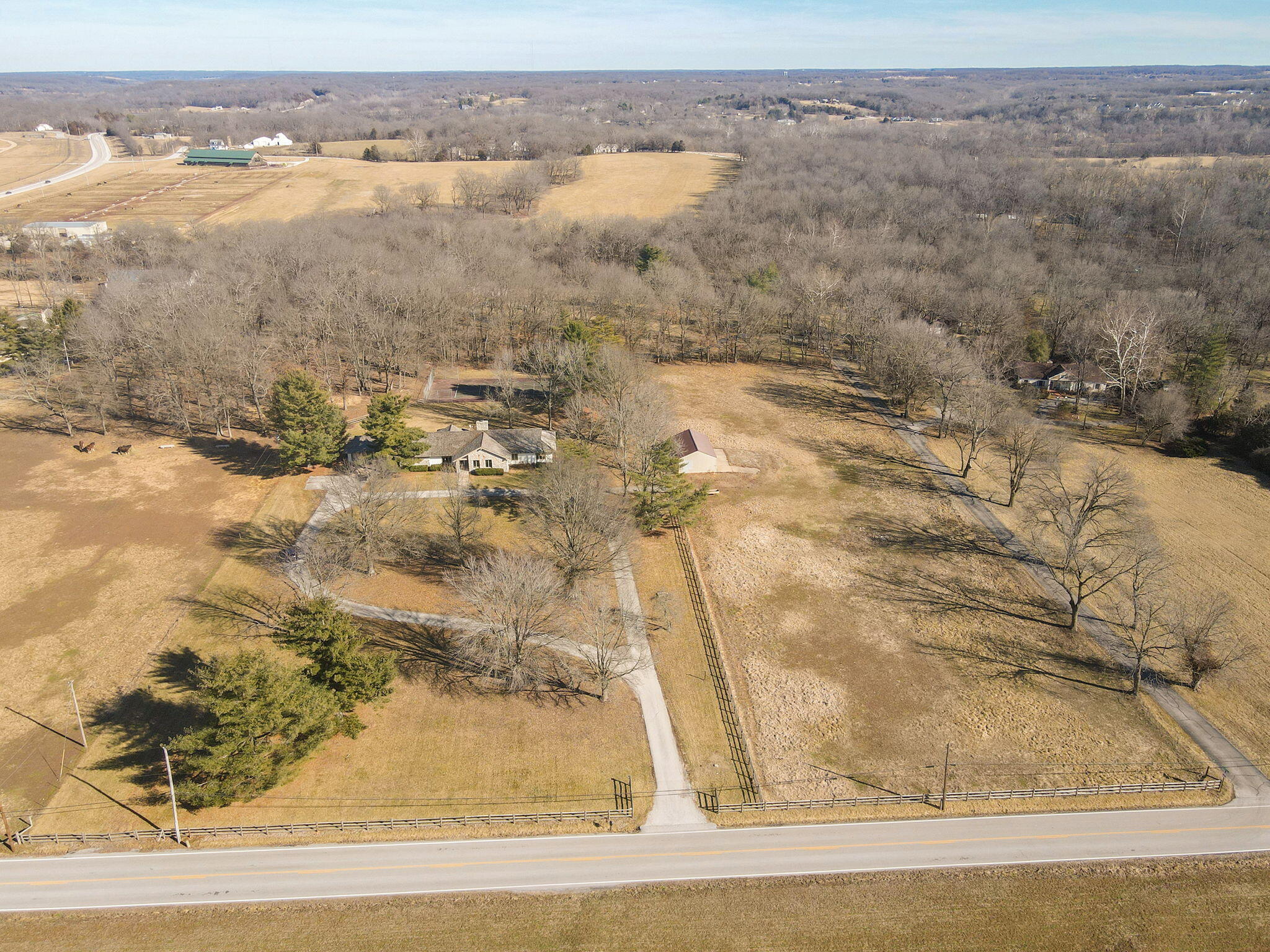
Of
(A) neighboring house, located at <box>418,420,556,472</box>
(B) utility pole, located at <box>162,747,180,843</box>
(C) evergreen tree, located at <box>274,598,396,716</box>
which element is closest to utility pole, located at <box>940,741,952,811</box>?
(C) evergreen tree, located at <box>274,598,396,716</box>

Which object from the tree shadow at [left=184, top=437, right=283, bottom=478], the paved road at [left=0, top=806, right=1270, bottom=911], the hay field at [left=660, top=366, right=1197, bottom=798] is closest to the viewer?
the paved road at [left=0, top=806, right=1270, bottom=911]

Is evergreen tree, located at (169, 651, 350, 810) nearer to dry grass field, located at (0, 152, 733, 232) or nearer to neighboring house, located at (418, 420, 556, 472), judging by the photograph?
neighboring house, located at (418, 420, 556, 472)

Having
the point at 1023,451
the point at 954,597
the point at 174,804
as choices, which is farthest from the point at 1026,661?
the point at 174,804

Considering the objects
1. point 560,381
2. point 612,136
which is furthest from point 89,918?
point 612,136

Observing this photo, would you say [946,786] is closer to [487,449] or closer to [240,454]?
[487,449]

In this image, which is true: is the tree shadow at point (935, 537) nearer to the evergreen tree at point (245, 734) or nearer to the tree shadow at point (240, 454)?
the evergreen tree at point (245, 734)

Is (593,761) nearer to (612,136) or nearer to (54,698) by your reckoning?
(54,698)
